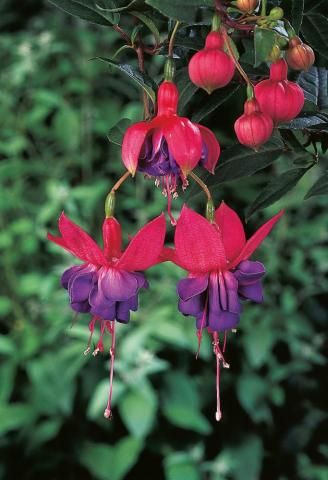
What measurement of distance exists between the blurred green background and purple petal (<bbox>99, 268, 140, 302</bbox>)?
102cm

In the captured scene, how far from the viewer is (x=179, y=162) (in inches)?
17.0

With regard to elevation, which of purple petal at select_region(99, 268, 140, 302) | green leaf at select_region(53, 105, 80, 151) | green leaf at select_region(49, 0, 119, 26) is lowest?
green leaf at select_region(53, 105, 80, 151)

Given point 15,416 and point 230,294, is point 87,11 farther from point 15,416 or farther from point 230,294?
point 15,416

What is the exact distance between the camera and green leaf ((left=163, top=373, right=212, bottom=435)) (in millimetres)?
1595

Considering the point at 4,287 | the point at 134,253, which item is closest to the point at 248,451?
the point at 4,287

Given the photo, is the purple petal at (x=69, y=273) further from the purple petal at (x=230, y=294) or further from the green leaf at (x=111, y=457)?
the green leaf at (x=111, y=457)

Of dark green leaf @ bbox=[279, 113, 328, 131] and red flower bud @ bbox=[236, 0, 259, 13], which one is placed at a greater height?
red flower bud @ bbox=[236, 0, 259, 13]

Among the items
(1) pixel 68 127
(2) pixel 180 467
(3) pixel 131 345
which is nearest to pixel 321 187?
(3) pixel 131 345

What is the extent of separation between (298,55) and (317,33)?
7 cm

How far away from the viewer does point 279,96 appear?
17.5 inches

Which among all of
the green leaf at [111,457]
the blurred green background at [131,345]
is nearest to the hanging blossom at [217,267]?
the blurred green background at [131,345]

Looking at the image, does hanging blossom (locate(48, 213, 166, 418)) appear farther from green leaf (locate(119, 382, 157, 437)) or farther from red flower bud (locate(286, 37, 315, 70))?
green leaf (locate(119, 382, 157, 437))

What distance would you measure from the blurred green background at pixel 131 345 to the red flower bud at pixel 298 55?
3.34 ft

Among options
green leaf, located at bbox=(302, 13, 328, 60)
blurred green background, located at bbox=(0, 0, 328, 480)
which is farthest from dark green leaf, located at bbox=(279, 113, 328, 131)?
blurred green background, located at bbox=(0, 0, 328, 480)
